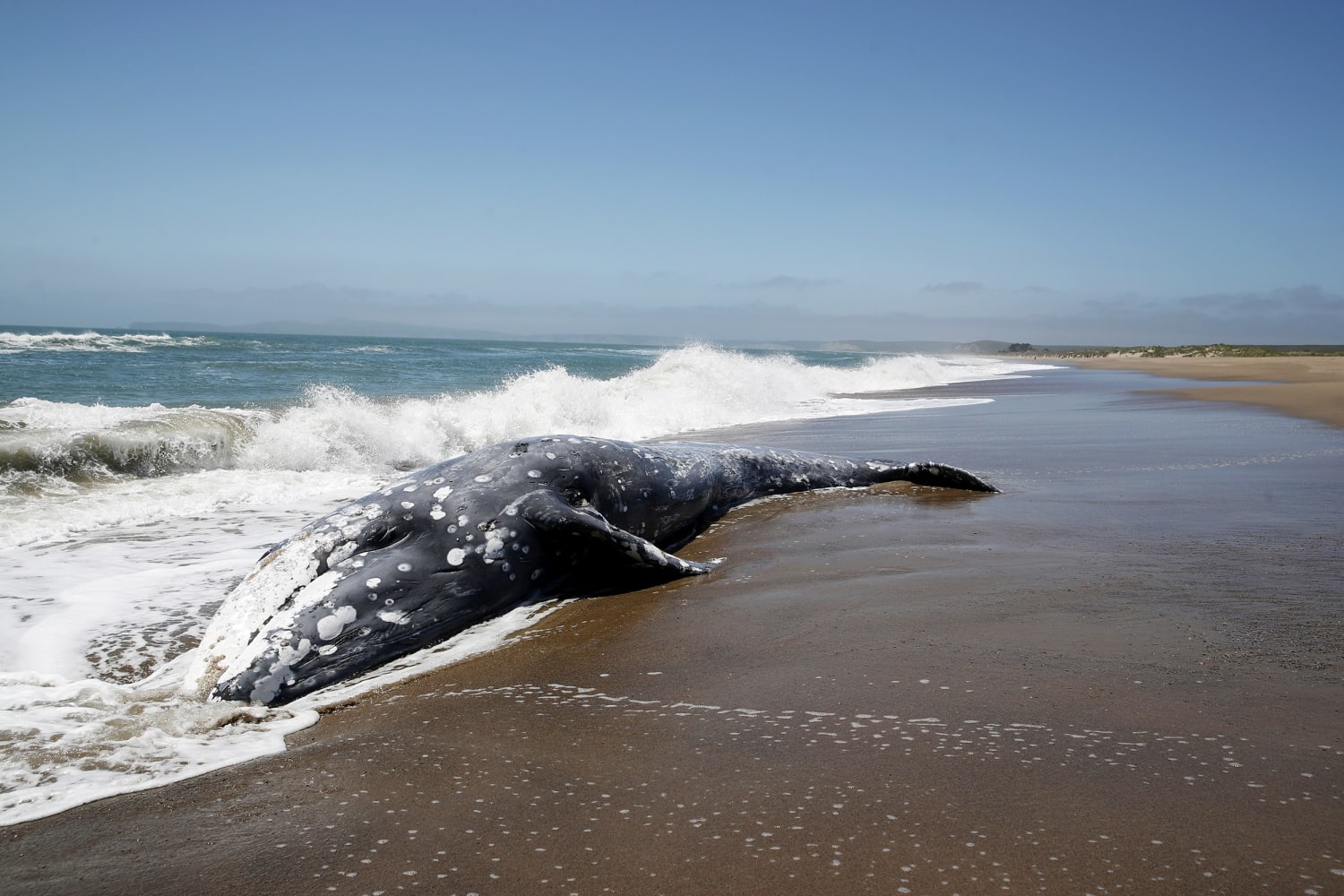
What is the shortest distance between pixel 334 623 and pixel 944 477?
588cm

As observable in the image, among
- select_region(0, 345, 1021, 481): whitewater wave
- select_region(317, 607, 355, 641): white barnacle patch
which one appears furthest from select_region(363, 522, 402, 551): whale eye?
select_region(0, 345, 1021, 481): whitewater wave

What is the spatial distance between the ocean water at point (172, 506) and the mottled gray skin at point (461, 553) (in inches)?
6.7

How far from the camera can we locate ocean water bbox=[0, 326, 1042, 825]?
332cm

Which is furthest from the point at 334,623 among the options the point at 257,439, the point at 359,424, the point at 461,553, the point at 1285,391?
the point at 1285,391

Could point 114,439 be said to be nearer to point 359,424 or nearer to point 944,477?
point 359,424

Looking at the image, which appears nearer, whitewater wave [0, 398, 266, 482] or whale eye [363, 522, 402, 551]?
whale eye [363, 522, 402, 551]

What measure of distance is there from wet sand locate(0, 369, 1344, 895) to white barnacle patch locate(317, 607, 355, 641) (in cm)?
56

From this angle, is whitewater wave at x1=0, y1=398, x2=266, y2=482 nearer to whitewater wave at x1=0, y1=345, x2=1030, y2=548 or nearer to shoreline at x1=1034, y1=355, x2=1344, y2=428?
whitewater wave at x1=0, y1=345, x2=1030, y2=548

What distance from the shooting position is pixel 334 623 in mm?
4367

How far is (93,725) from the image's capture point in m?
3.37

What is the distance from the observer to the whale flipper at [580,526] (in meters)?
5.12

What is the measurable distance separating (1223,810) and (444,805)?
2238 mm

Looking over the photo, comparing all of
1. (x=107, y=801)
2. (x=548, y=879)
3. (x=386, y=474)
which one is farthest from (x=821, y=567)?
(x=386, y=474)

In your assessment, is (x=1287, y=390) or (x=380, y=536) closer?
(x=380, y=536)
